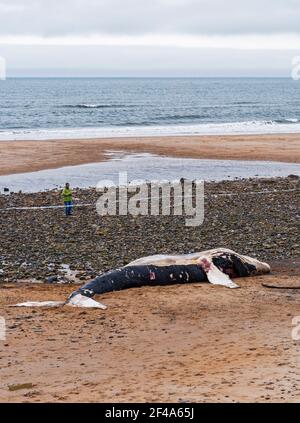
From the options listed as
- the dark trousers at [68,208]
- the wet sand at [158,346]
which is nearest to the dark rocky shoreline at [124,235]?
the dark trousers at [68,208]

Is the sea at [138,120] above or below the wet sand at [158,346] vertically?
above

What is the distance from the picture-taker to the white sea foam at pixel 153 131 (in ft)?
201

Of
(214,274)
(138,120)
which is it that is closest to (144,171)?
(214,274)

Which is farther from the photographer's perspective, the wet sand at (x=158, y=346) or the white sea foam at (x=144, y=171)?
the white sea foam at (x=144, y=171)

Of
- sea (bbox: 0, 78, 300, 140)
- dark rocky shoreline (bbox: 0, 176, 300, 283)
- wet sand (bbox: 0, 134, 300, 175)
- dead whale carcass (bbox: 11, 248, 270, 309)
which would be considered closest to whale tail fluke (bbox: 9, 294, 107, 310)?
dead whale carcass (bbox: 11, 248, 270, 309)

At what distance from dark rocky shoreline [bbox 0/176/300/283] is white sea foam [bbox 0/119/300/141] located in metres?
34.5

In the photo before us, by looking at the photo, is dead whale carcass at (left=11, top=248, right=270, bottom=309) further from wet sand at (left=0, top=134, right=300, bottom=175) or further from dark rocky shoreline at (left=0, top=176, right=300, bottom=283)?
wet sand at (left=0, top=134, right=300, bottom=175)

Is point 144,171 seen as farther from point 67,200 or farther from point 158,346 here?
point 158,346

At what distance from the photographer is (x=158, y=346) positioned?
473 inches

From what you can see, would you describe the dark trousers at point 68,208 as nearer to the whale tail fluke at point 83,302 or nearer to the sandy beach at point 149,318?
the sandy beach at point 149,318

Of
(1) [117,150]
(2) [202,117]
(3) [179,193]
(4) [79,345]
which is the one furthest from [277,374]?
(2) [202,117]

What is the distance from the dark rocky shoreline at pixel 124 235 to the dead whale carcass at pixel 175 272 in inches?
70.6

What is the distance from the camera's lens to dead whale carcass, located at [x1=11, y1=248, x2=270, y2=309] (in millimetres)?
15125

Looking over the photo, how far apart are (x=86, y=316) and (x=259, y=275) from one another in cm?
460
